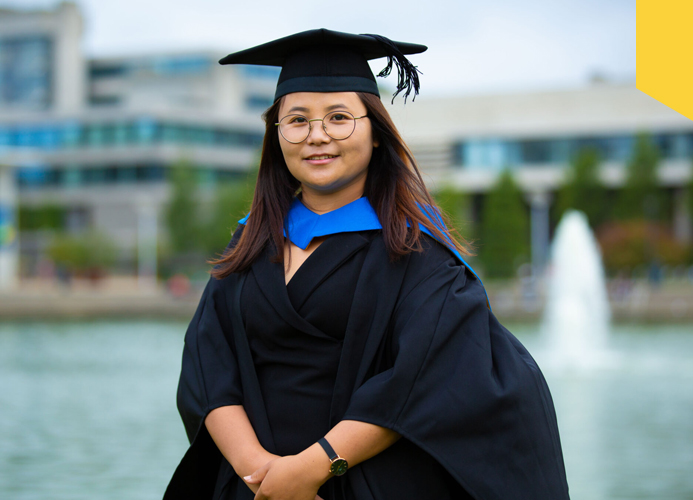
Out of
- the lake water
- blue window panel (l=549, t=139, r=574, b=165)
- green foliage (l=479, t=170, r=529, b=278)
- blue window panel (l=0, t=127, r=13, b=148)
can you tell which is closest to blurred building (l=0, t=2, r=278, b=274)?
blue window panel (l=0, t=127, r=13, b=148)

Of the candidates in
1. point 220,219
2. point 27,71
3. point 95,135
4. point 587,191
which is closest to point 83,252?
point 220,219

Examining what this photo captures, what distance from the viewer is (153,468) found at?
7457 millimetres

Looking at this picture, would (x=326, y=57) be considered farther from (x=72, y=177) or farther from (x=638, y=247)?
(x=72, y=177)

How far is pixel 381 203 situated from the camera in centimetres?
199

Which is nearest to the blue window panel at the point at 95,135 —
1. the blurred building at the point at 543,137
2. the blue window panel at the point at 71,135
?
the blue window panel at the point at 71,135

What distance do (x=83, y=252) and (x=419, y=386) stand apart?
1570 inches

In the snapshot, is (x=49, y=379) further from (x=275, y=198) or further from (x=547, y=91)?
(x=547, y=91)

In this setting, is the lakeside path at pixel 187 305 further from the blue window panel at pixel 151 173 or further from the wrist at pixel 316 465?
the wrist at pixel 316 465

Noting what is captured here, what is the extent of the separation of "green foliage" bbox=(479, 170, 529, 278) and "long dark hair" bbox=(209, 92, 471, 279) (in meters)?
33.9

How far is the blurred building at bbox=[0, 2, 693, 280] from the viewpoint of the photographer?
43.9 metres

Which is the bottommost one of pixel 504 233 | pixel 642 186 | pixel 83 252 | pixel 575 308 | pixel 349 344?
pixel 83 252

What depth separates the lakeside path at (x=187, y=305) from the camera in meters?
23.7

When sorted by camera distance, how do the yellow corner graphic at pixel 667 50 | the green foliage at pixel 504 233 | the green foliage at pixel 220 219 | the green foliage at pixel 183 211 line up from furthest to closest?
1. the green foliage at pixel 220 219
2. the green foliage at pixel 183 211
3. the green foliage at pixel 504 233
4. the yellow corner graphic at pixel 667 50

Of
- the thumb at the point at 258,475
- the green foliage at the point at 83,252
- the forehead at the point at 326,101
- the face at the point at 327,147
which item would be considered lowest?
the green foliage at the point at 83,252
